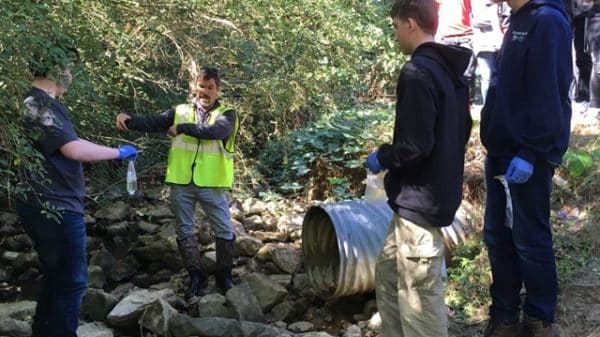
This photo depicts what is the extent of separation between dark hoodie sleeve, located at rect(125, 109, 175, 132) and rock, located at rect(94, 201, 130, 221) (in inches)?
83.5

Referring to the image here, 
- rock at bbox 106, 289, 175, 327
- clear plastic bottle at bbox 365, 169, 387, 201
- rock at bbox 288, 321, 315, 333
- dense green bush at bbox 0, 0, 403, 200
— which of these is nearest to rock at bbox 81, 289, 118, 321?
rock at bbox 106, 289, 175, 327

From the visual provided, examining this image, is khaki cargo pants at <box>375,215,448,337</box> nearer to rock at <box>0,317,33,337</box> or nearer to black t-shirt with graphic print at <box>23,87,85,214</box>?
black t-shirt with graphic print at <box>23,87,85,214</box>

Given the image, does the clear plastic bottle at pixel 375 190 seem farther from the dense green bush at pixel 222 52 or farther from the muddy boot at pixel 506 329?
the muddy boot at pixel 506 329

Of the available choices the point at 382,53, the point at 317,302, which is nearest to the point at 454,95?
the point at 317,302

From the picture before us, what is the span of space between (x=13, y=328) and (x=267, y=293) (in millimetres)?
1580

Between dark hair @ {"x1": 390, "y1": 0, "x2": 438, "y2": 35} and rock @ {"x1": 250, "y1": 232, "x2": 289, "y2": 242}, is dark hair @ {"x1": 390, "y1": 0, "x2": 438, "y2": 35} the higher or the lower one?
the higher one

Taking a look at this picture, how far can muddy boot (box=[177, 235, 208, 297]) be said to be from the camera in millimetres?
4504

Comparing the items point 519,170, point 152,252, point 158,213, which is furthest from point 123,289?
point 519,170

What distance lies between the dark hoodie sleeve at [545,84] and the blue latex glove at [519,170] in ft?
0.09

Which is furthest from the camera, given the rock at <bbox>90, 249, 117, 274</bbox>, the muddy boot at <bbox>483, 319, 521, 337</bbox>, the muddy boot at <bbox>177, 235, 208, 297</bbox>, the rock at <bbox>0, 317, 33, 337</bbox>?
the rock at <bbox>90, 249, 117, 274</bbox>

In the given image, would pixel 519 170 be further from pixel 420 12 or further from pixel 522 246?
pixel 420 12

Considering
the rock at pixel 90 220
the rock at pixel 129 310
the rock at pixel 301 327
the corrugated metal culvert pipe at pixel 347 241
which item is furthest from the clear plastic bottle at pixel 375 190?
the rock at pixel 90 220

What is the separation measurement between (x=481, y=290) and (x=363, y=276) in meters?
0.70

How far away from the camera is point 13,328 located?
3637mm
